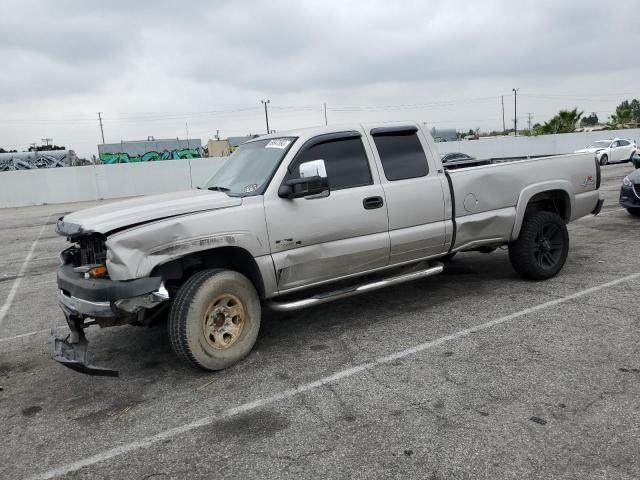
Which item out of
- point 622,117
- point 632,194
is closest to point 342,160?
point 632,194

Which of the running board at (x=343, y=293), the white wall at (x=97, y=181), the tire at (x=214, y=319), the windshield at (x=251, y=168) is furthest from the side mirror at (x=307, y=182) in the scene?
the white wall at (x=97, y=181)

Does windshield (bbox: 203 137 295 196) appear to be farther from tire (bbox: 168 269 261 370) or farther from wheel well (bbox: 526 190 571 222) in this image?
wheel well (bbox: 526 190 571 222)

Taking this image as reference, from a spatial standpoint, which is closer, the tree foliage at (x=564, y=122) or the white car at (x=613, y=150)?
the white car at (x=613, y=150)

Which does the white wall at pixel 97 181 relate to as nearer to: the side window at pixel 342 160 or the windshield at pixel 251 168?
the windshield at pixel 251 168

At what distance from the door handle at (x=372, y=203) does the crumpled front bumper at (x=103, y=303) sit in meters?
1.96

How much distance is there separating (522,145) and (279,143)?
130ft

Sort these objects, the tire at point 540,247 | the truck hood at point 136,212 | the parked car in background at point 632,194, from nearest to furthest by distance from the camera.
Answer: the truck hood at point 136,212 < the tire at point 540,247 < the parked car in background at point 632,194

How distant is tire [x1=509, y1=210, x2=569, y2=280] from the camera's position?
6086 mm

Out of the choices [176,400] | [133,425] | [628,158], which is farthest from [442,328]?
[628,158]

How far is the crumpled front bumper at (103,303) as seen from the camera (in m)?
3.84

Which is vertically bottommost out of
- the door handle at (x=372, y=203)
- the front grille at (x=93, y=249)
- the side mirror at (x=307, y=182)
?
Result: the front grille at (x=93, y=249)

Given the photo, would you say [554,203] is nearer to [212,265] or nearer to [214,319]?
[212,265]

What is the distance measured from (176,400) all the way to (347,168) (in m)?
2.52

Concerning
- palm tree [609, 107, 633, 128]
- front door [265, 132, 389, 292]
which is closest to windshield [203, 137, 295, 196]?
front door [265, 132, 389, 292]
